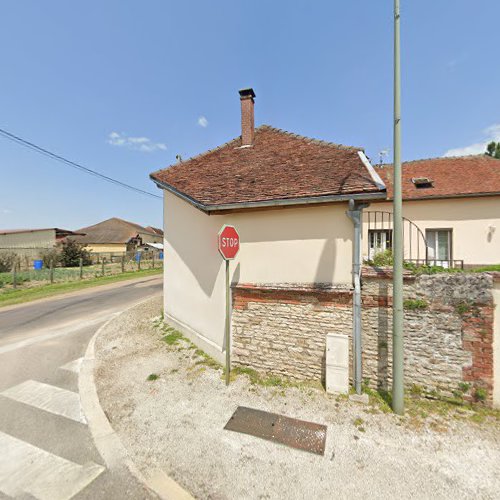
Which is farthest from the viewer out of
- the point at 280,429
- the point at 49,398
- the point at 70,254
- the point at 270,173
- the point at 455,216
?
the point at 70,254

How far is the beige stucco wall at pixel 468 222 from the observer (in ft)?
33.1

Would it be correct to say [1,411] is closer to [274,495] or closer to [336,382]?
[274,495]

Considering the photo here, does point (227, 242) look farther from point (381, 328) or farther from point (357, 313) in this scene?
point (381, 328)

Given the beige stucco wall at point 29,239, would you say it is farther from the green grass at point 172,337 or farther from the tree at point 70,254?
the green grass at point 172,337

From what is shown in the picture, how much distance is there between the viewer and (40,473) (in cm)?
275

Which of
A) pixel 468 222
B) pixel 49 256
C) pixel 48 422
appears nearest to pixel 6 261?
pixel 49 256

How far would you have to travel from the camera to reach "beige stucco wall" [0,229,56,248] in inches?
1139

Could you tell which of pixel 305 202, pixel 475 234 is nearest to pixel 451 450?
pixel 305 202

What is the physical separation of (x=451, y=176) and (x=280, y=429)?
13.6 m

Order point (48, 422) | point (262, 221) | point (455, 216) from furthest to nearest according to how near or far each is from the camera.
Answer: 1. point (455, 216)
2. point (262, 221)
3. point (48, 422)

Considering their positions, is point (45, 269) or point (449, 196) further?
point (45, 269)

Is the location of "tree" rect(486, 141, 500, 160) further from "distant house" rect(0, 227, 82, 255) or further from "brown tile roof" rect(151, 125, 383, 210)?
"distant house" rect(0, 227, 82, 255)

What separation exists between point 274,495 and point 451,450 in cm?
232

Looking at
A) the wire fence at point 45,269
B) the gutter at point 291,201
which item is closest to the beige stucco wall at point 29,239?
the wire fence at point 45,269
